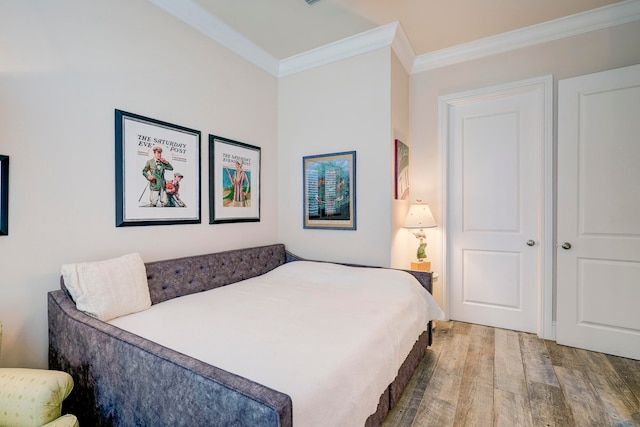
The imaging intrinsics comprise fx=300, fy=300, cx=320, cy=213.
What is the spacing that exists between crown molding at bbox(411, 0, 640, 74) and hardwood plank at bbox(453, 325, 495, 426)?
2.79m

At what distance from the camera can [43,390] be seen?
111 centimetres

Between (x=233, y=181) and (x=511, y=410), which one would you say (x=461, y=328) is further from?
(x=233, y=181)

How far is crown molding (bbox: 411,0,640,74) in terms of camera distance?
249 centimetres

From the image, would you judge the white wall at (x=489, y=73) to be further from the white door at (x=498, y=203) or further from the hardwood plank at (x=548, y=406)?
the hardwood plank at (x=548, y=406)

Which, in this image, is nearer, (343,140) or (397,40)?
(397,40)

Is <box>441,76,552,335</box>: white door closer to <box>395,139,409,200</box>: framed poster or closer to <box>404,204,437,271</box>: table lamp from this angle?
<box>404,204,437,271</box>: table lamp

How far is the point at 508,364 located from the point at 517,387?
33 cm

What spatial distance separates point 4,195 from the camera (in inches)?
59.4

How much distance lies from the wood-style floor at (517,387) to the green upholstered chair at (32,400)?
1.55 m

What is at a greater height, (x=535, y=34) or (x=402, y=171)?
(x=535, y=34)

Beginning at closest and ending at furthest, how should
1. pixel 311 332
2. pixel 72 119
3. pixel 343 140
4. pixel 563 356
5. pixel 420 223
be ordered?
pixel 311 332 < pixel 72 119 < pixel 563 356 < pixel 420 223 < pixel 343 140

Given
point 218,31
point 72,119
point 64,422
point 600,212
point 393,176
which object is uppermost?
point 218,31

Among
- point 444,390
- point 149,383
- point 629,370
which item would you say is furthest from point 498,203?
point 149,383

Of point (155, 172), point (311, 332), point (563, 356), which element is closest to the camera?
point (311, 332)
